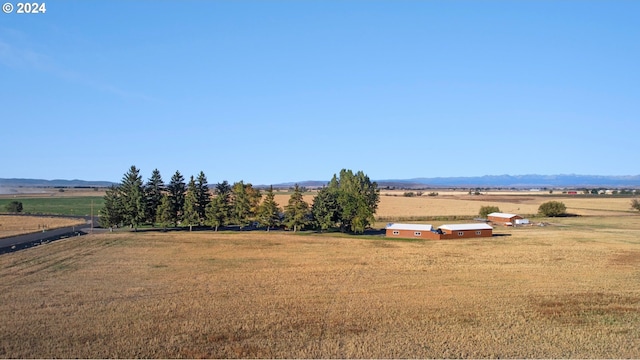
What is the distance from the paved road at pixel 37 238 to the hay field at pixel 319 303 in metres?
4.41

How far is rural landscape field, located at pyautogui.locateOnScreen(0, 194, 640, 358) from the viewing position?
2494 cm

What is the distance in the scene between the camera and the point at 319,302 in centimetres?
3372

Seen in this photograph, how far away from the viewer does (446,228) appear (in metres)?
78.8

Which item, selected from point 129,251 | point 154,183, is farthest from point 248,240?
point 154,183

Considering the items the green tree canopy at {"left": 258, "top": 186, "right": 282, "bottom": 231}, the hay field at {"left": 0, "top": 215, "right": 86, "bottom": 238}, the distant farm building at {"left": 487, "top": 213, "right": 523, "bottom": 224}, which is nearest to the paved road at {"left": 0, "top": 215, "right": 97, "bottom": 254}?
the hay field at {"left": 0, "top": 215, "right": 86, "bottom": 238}

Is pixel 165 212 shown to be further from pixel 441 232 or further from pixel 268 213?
pixel 441 232

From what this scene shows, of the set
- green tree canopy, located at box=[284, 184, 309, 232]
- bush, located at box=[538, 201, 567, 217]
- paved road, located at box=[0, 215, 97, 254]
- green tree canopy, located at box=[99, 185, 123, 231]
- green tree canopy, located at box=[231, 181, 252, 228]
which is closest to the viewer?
paved road, located at box=[0, 215, 97, 254]

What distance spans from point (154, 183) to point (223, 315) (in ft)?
215

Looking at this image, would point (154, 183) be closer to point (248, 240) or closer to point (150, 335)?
point (248, 240)

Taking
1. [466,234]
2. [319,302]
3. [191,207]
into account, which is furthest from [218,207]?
[319,302]

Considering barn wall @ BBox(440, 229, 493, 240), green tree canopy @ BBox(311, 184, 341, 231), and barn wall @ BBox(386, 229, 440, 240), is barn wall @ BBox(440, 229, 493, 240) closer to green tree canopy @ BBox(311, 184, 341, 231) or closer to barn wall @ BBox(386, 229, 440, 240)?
barn wall @ BBox(386, 229, 440, 240)

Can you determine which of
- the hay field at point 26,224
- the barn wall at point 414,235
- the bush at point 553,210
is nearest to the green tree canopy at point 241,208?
the barn wall at point 414,235

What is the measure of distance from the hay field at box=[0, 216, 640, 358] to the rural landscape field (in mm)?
131

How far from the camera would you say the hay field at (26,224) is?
3130 inches
